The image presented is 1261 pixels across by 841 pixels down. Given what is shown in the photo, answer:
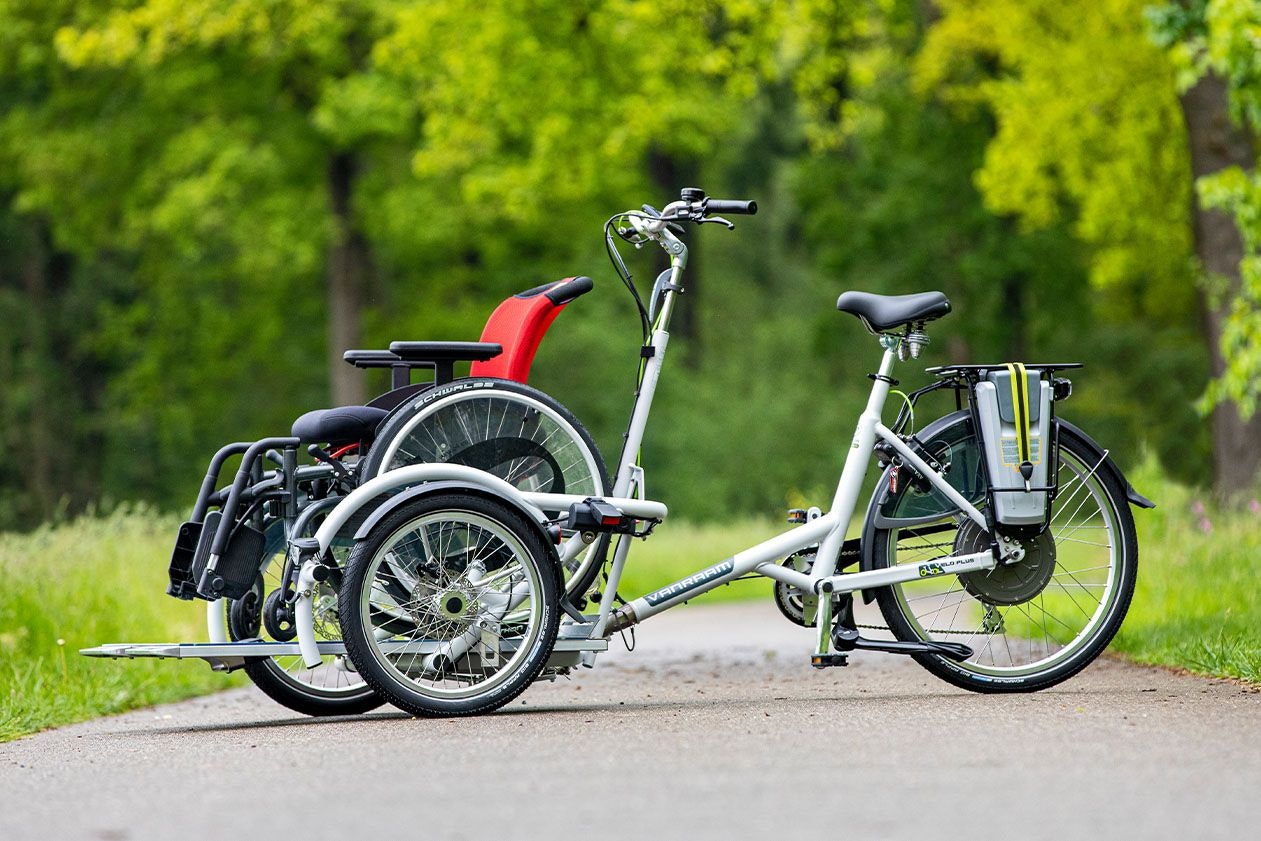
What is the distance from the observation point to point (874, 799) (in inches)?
174

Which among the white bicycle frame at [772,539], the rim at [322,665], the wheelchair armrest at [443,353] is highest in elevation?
the wheelchair armrest at [443,353]

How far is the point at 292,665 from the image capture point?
7207 mm

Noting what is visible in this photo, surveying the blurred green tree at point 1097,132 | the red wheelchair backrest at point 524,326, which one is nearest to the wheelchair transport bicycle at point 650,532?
the red wheelchair backrest at point 524,326

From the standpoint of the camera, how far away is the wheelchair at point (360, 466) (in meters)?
6.59

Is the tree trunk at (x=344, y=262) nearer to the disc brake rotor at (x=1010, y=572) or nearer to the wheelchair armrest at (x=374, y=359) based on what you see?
the wheelchair armrest at (x=374, y=359)

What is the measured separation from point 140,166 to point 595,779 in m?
25.1

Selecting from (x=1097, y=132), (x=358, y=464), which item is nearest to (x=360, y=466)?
(x=358, y=464)

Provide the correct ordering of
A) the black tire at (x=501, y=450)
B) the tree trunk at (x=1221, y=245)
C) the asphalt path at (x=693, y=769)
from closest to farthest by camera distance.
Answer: the asphalt path at (x=693, y=769)
the black tire at (x=501, y=450)
the tree trunk at (x=1221, y=245)

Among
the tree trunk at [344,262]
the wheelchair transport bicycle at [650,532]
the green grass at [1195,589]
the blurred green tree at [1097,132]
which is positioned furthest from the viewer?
the tree trunk at [344,262]

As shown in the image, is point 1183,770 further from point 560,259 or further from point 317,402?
point 317,402

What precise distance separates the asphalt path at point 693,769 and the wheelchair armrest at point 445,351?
119 centimetres

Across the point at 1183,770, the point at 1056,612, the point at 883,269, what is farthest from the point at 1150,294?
the point at 1183,770

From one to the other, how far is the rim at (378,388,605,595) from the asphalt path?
764mm

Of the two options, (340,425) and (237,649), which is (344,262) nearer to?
(340,425)
